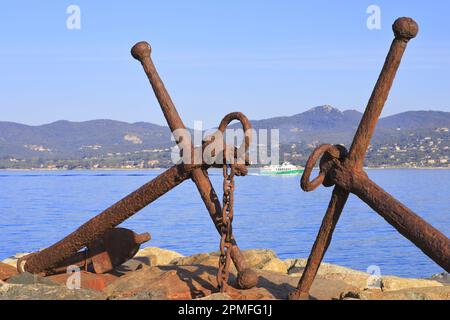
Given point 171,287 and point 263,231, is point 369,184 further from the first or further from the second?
point 263,231

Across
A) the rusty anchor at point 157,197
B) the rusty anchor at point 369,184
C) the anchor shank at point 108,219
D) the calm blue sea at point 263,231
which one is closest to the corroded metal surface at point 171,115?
the rusty anchor at point 157,197

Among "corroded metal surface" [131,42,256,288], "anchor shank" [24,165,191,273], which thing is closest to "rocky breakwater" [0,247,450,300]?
"anchor shank" [24,165,191,273]

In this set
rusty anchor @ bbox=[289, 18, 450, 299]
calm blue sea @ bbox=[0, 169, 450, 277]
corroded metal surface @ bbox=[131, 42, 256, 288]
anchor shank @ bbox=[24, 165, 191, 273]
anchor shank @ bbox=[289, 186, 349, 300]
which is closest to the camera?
rusty anchor @ bbox=[289, 18, 450, 299]

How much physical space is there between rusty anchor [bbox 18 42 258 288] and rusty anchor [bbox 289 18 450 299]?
59 cm

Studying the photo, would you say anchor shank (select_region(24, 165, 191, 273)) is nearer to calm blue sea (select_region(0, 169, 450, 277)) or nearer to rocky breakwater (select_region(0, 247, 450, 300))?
rocky breakwater (select_region(0, 247, 450, 300))

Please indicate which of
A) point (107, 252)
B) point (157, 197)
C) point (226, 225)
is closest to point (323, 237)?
point (226, 225)

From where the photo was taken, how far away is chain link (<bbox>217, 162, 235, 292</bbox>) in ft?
21.3

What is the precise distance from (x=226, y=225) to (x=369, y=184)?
1248mm

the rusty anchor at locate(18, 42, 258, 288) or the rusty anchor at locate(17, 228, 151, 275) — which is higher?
the rusty anchor at locate(18, 42, 258, 288)

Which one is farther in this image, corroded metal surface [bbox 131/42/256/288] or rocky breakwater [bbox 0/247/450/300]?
corroded metal surface [bbox 131/42/256/288]

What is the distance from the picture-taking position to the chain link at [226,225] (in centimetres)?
650
